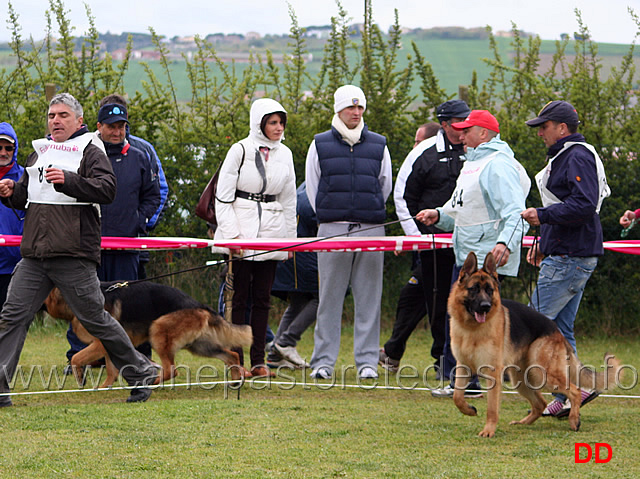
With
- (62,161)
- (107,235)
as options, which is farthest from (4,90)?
(62,161)

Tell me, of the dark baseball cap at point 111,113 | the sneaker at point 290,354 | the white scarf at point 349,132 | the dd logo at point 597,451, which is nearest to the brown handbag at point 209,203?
the dark baseball cap at point 111,113

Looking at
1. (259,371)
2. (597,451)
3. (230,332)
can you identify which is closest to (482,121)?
(597,451)

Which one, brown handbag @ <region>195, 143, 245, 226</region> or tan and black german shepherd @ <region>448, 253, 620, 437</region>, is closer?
tan and black german shepherd @ <region>448, 253, 620, 437</region>

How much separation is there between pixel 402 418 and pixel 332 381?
5.20ft

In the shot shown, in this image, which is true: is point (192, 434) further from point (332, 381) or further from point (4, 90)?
point (4, 90)

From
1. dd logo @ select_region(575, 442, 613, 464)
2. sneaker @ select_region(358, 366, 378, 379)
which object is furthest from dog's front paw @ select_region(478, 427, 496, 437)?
sneaker @ select_region(358, 366, 378, 379)

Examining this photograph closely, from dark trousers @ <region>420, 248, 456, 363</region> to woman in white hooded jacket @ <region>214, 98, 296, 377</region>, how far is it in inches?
48.2

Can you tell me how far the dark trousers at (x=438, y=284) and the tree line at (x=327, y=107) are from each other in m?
2.83

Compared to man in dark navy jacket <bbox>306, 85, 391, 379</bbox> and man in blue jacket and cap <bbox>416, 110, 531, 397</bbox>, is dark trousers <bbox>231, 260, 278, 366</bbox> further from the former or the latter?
man in blue jacket and cap <bbox>416, 110, 531, 397</bbox>

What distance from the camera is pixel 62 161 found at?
5746 millimetres

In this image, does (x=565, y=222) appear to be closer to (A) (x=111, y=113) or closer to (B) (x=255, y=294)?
(B) (x=255, y=294)

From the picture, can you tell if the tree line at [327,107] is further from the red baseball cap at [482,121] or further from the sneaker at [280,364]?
the red baseball cap at [482,121]

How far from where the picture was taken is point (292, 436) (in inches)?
203

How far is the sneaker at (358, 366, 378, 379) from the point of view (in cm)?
752
